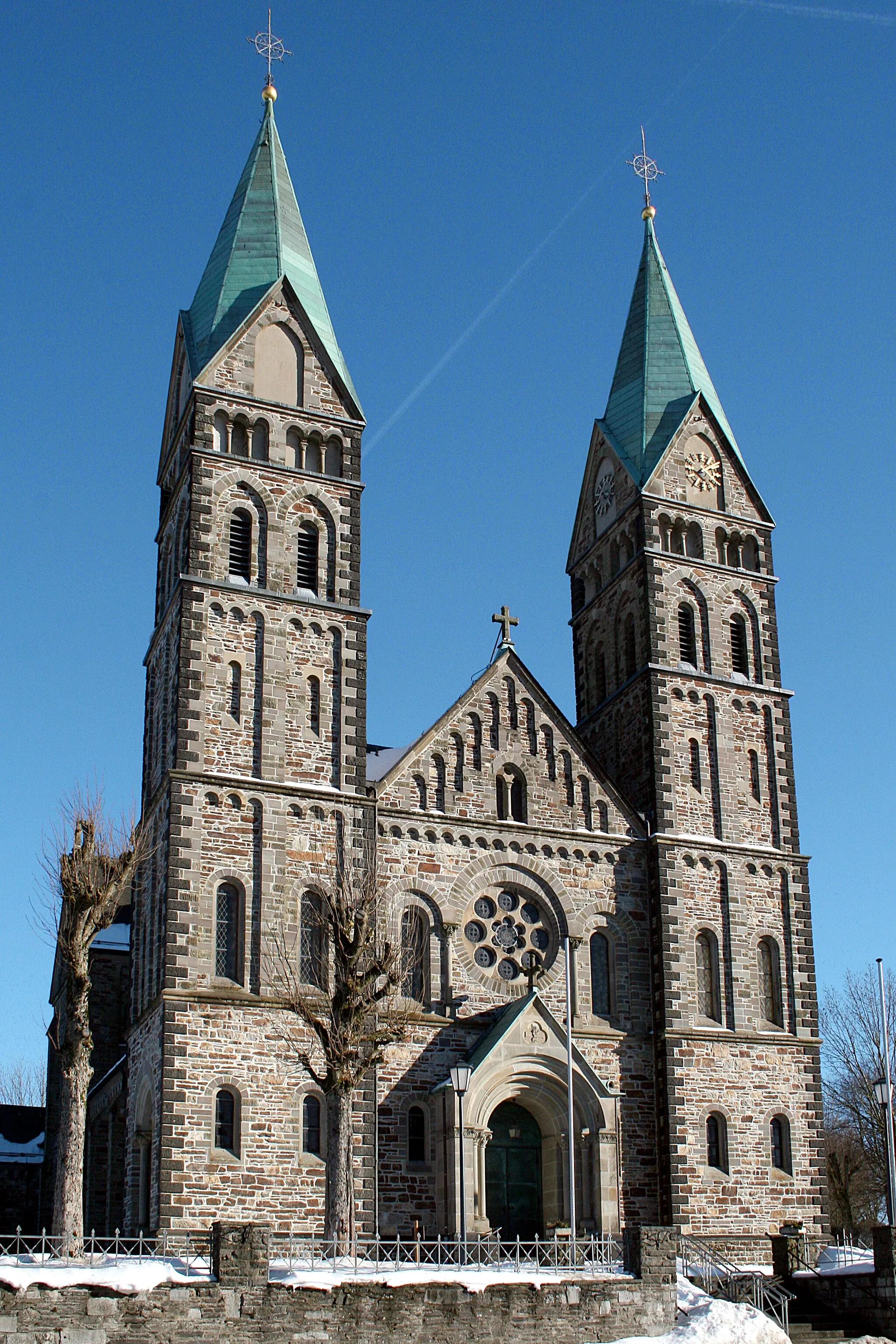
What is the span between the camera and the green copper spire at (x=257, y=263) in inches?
1565

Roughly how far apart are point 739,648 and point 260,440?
14471 millimetres

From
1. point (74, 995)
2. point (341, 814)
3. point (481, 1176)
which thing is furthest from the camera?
point (341, 814)

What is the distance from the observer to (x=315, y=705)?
35.9 metres

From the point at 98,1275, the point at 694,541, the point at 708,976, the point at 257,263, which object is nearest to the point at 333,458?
the point at 257,263

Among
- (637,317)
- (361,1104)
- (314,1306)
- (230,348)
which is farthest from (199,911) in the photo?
(637,317)

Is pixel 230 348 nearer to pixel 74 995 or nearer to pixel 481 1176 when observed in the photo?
pixel 74 995

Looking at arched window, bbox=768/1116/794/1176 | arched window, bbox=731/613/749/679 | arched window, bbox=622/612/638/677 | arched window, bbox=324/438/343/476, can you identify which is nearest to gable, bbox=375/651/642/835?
arched window, bbox=622/612/638/677

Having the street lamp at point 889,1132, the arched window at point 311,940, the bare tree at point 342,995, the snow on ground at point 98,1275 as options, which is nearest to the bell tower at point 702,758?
the street lamp at point 889,1132

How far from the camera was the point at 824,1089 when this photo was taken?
60.9 meters

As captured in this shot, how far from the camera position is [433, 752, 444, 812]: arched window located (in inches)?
1446

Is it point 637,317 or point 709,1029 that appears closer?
point 709,1029

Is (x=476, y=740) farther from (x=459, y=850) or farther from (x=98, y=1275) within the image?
(x=98, y=1275)

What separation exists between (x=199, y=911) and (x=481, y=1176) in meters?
8.37

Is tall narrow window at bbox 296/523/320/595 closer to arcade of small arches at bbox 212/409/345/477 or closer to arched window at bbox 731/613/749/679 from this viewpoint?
arcade of small arches at bbox 212/409/345/477
